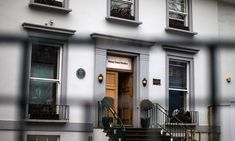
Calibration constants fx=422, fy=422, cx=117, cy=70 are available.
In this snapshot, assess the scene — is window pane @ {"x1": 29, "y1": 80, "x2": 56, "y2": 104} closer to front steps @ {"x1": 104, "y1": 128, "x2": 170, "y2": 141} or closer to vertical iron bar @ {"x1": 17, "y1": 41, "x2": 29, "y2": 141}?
vertical iron bar @ {"x1": 17, "y1": 41, "x2": 29, "y2": 141}

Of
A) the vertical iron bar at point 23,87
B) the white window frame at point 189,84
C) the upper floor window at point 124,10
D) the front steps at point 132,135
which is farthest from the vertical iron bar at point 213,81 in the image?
the upper floor window at point 124,10

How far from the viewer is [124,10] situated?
9195 mm

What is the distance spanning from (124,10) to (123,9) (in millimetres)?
59

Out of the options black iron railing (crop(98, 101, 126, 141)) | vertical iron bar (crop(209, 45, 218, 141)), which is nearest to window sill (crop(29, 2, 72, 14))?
black iron railing (crop(98, 101, 126, 141))

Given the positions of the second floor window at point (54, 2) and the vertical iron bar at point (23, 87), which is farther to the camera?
the second floor window at point (54, 2)

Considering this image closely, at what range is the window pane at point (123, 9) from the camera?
9.05m

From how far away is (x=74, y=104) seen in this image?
133cm

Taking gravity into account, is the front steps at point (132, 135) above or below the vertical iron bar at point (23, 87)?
below

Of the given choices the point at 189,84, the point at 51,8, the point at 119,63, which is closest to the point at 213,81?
the point at 189,84

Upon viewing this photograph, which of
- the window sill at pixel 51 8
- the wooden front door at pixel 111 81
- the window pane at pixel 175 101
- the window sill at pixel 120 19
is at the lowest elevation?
the window pane at pixel 175 101

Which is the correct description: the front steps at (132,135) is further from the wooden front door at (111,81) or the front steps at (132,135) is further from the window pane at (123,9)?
the window pane at (123,9)

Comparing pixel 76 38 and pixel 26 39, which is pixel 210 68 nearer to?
pixel 76 38

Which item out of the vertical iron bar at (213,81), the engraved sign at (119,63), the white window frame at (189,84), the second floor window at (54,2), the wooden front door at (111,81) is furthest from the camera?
the engraved sign at (119,63)

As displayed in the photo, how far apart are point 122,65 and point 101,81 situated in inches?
33.5
